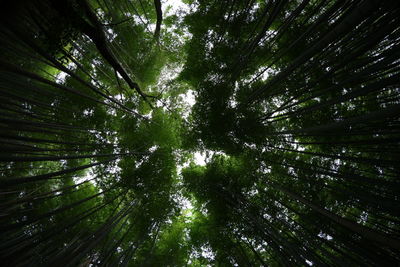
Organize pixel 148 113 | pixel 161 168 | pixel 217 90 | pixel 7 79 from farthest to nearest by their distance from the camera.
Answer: pixel 148 113, pixel 161 168, pixel 217 90, pixel 7 79

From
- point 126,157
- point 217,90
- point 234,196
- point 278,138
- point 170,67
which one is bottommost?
A: point 234,196

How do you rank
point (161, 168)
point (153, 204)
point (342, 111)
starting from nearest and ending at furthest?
point (342, 111)
point (153, 204)
point (161, 168)

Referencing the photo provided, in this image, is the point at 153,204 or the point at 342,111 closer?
the point at 342,111

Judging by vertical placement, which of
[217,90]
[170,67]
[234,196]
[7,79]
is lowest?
[234,196]

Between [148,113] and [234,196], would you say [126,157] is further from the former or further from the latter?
[234,196]

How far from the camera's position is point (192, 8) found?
779 cm

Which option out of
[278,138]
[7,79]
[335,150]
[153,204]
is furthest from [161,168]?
[335,150]

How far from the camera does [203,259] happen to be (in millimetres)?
7348

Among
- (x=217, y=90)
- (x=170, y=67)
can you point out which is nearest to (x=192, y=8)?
(x=170, y=67)

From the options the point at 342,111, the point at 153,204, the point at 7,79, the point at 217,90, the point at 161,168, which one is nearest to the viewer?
the point at 7,79

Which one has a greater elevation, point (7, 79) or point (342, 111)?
point (7, 79)

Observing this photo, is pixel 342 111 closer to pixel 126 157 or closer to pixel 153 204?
pixel 153 204

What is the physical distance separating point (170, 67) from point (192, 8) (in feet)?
8.77

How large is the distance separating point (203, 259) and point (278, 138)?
527cm
